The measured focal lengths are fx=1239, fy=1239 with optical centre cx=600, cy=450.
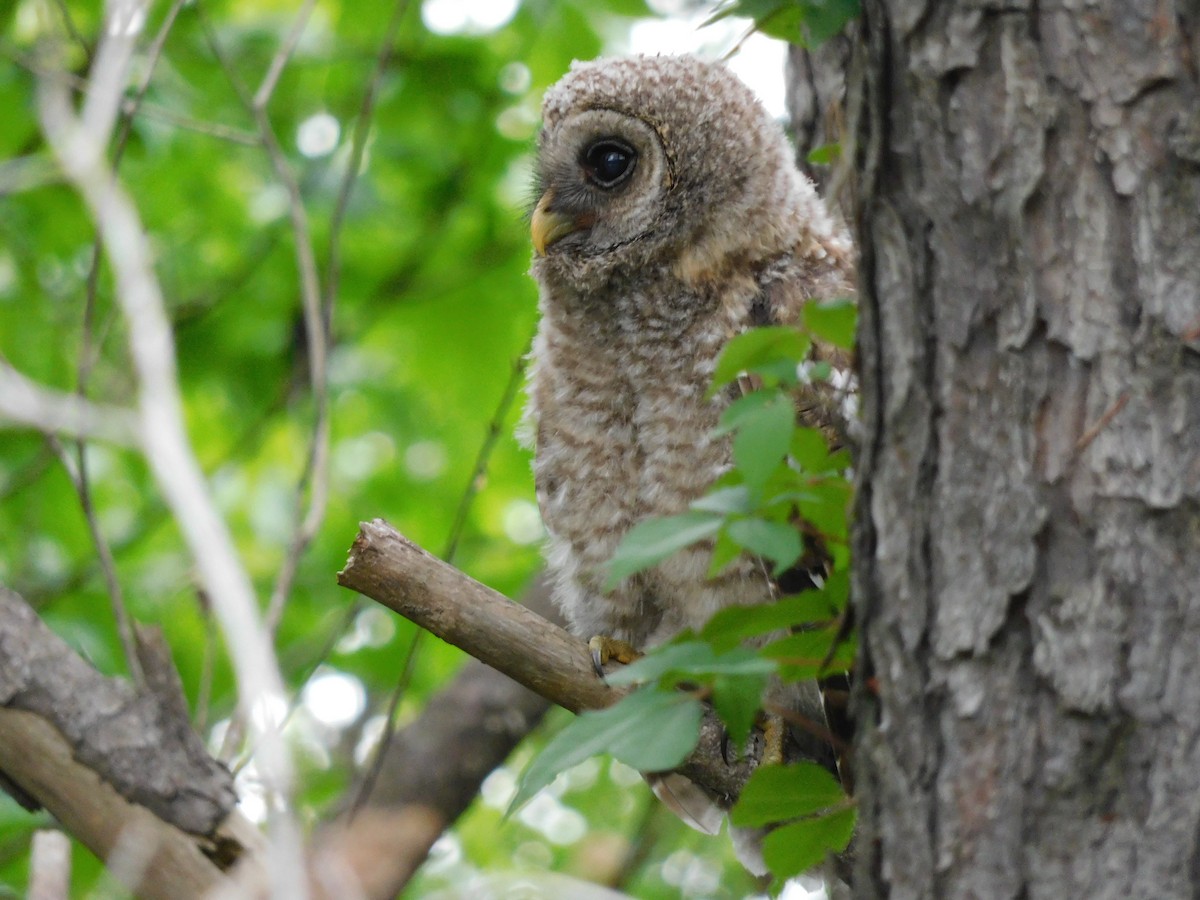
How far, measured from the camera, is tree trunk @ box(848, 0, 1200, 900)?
1212 millimetres

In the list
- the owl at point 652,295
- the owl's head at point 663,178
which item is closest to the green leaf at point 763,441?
the owl at point 652,295

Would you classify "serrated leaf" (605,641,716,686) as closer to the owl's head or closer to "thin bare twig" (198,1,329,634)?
the owl's head

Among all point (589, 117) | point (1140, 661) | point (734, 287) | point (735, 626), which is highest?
point (589, 117)

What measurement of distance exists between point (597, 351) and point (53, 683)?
4.30 feet

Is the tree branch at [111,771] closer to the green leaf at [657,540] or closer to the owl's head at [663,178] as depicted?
the owl's head at [663,178]

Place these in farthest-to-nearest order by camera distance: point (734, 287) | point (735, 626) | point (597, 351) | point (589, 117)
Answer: point (589, 117) → point (597, 351) → point (734, 287) → point (735, 626)

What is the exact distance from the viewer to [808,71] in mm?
3141

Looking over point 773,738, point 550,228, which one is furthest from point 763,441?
point 550,228

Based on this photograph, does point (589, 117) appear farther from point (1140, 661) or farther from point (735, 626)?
point (1140, 661)

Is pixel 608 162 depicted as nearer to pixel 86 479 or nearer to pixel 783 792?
pixel 86 479

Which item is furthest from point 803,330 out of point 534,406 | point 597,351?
point 534,406

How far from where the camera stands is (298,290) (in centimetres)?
435

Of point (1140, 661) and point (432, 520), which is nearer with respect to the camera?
point (1140, 661)

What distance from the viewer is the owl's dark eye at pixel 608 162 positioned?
2.98m
